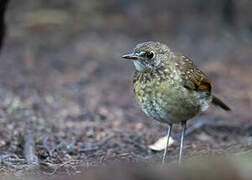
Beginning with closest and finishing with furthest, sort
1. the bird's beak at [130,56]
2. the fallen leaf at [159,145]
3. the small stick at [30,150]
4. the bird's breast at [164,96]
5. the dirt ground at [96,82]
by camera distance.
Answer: the small stick at [30,150] < the bird's breast at [164,96] < the bird's beak at [130,56] < the dirt ground at [96,82] < the fallen leaf at [159,145]

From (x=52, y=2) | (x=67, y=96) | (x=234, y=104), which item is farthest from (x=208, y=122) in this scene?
(x=52, y=2)

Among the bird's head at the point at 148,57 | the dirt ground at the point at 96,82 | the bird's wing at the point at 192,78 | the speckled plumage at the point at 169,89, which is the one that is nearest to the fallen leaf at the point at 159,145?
the dirt ground at the point at 96,82

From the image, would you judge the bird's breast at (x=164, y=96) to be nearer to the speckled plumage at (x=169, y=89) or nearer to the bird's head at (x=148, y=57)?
the speckled plumage at (x=169, y=89)

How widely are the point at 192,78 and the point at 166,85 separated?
44 centimetres

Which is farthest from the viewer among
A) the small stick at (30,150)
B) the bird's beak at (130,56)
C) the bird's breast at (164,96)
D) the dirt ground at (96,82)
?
the dirt ground at (96,82)

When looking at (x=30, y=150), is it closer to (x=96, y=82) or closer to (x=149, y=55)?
(x=149, y=55)

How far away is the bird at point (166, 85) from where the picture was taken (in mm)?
4641

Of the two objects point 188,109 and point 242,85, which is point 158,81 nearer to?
point 188,109

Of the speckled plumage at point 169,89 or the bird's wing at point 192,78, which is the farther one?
the bird's wing at point 192,78

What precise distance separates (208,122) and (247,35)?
4964 millimetres

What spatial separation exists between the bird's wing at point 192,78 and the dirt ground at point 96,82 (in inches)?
31.4

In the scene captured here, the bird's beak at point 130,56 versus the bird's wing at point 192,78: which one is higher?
the bird's beak at point 130,56

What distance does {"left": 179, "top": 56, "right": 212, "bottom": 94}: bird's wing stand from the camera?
15.8 ft

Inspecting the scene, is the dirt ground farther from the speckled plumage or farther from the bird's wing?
the bird's wing
